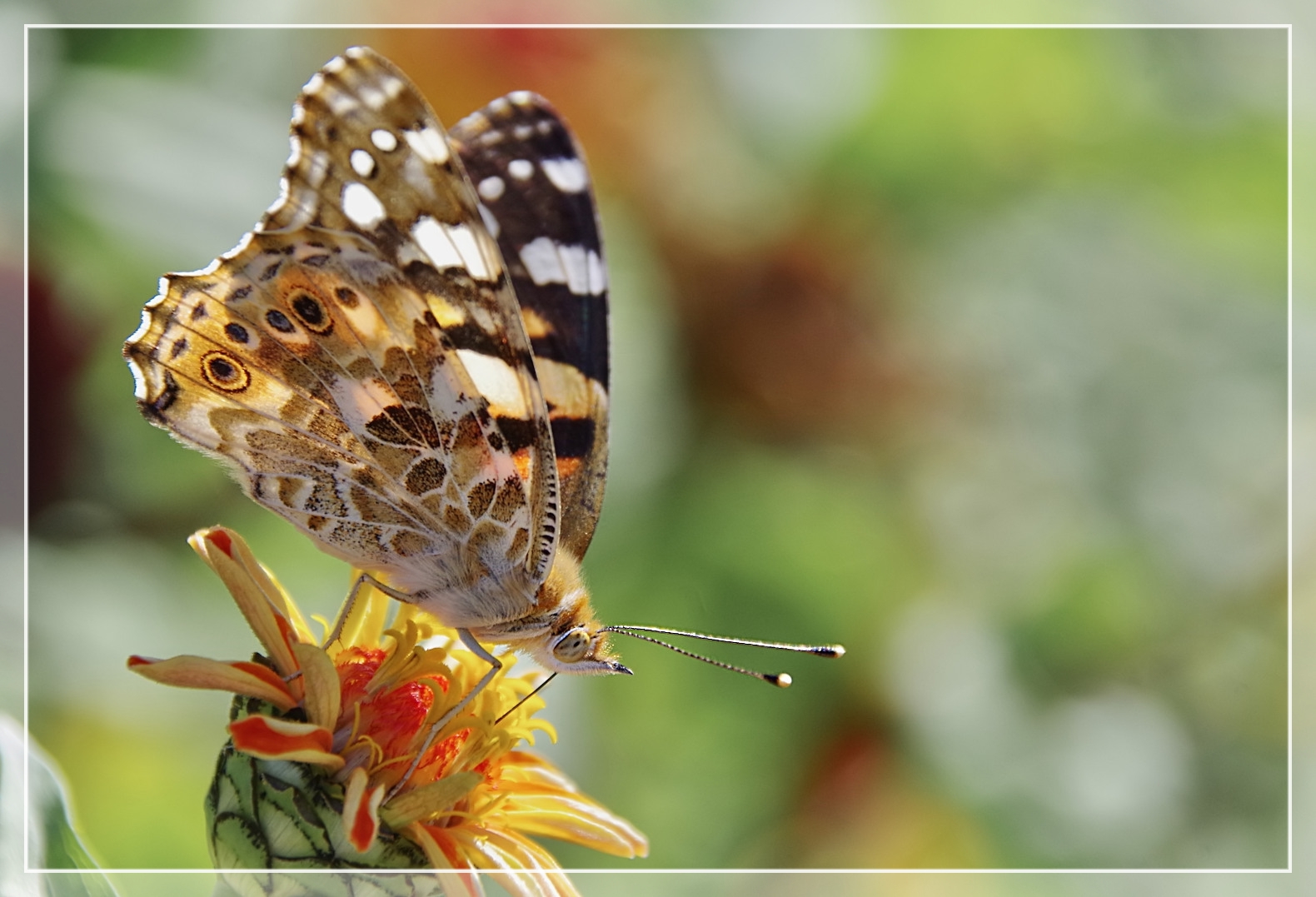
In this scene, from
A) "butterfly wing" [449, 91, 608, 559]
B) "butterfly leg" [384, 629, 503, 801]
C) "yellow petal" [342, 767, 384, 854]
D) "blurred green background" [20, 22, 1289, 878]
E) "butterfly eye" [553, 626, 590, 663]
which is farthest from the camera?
"blurred green background" [20, 22, 1289, 878]

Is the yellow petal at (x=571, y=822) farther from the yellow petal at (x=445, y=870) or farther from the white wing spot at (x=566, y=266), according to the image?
the white wing spot at (x=566, y=266)

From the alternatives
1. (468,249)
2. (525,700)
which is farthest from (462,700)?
(468,249)

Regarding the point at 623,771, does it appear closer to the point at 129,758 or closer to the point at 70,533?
the point at 129,758

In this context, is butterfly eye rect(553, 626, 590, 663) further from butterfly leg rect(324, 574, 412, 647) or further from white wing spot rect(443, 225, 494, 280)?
white wing spot rect(443, 225, 494, 280)

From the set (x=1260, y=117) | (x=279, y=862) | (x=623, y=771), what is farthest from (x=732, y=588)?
(x=1260, y=117)

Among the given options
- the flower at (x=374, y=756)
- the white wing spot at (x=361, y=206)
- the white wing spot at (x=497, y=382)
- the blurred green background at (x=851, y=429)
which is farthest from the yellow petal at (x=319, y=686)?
the blurred green background at (x=851, y=429)

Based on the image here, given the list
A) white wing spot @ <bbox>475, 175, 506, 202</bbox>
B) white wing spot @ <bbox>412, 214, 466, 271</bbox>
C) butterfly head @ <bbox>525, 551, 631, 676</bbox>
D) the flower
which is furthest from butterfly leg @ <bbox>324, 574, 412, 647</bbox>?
white wing spot @ <bbox>475, 175, 506, 202</bbox>
